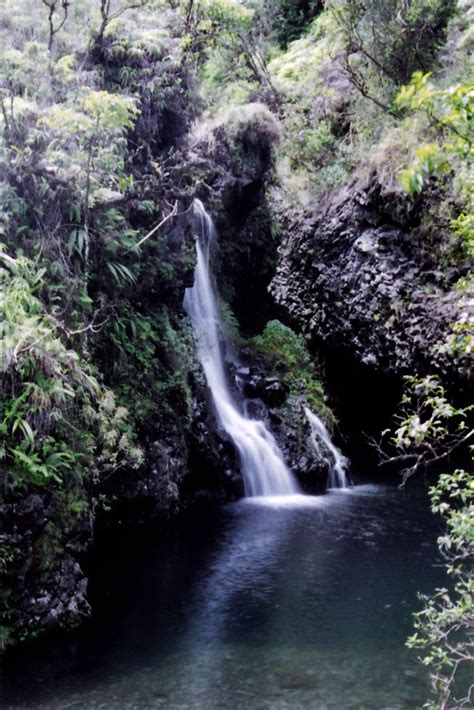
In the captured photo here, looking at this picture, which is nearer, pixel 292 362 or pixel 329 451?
pixel 329 451

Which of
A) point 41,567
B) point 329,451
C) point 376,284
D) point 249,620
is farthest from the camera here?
point 329,451

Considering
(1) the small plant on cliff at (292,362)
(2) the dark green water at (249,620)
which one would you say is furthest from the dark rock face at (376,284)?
(2) the dark green water at (249,620)

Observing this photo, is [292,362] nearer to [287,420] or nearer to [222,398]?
[287,420]

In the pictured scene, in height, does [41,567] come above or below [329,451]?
below

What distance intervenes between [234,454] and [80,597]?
7448mm

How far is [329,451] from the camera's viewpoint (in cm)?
1727

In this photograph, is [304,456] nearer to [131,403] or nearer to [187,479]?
[187,479]

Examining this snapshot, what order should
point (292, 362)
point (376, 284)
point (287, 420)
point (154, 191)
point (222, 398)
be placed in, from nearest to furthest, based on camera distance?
point (154, 191) → point (376, 284) → point (222, 398) → point (287, 420) → point (292, 362)

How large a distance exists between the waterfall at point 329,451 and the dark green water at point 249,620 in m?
3.72

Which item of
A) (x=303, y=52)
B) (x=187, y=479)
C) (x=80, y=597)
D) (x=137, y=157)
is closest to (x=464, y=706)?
(x=80, y=597)

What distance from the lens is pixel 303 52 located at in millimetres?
22594

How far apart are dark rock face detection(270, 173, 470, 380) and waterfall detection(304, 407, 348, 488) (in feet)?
7.85

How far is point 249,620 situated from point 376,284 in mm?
9603

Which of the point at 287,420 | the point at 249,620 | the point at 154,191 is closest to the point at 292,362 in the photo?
the point at 287,420
